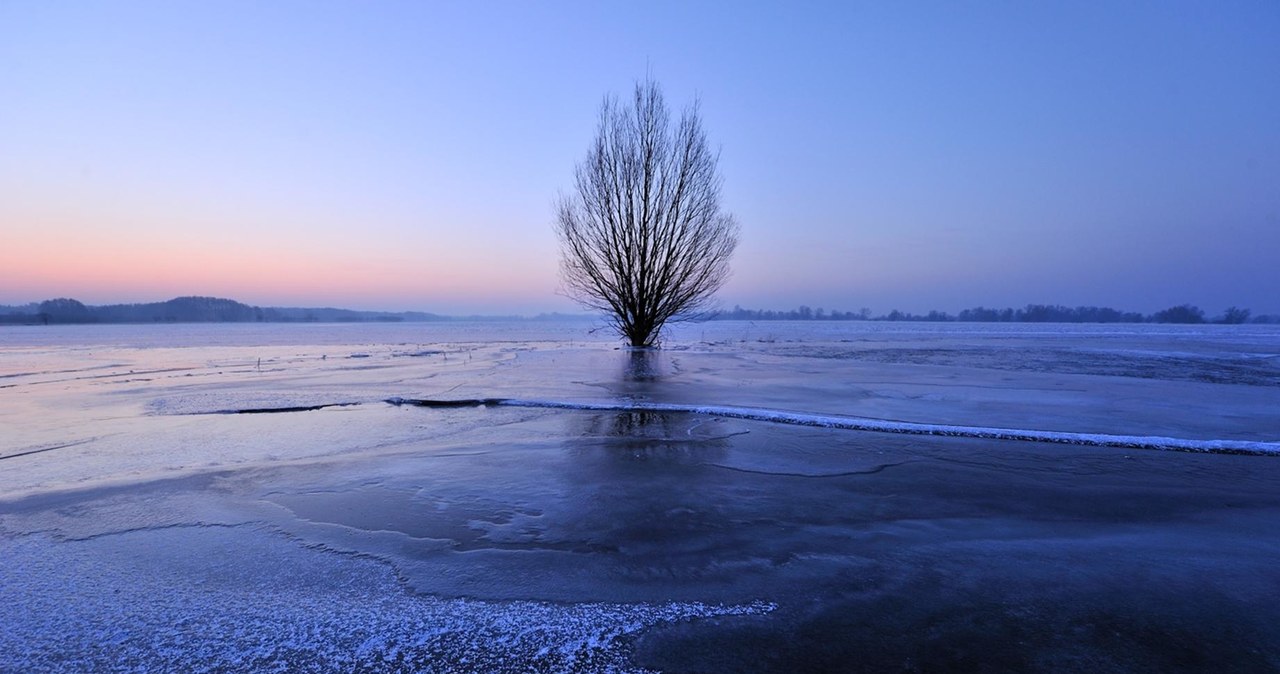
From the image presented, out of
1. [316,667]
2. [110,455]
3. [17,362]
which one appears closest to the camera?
[316,667]

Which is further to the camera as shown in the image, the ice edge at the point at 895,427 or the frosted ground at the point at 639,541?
the ice edge at the point at 895,427

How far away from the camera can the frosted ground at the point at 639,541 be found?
226 centimetres

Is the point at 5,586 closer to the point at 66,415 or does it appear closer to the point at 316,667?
the point at 316,667

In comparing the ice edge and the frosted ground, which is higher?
the ice edge

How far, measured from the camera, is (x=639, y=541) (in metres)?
3.31

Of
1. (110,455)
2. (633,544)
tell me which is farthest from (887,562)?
(110,455)

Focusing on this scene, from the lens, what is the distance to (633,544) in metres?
3.27

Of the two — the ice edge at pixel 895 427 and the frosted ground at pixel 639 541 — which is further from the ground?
the ice edge at pixel 895 427

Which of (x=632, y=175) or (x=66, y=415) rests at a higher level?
(x=632, y=175)

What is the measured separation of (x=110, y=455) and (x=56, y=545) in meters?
2.71

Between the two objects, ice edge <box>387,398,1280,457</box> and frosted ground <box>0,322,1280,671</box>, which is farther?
ice edge <box>387,398,1280,457</box>

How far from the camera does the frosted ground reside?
2.26 metres

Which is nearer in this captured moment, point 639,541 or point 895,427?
point 639,541

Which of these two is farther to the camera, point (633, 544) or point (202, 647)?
point (633, 544)
